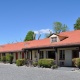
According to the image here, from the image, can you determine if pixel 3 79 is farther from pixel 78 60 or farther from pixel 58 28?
pixel 58 28

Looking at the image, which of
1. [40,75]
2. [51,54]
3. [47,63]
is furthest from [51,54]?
[40,75]

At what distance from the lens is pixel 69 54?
3369 centimetres

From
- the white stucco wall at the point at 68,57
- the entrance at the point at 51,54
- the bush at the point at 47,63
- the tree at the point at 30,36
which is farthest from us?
the tree at the point at 30,36

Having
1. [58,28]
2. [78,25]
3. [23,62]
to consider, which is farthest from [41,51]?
[58,28]

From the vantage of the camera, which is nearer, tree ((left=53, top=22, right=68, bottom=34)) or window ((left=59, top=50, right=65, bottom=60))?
window ((left=59, top=50, right=65, bottom=60))

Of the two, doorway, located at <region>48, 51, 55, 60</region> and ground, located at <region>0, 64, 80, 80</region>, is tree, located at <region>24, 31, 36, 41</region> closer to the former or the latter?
doorway, located at <region>48, 51, 55, 60</region>

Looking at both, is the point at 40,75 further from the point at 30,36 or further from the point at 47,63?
the point at 30,36

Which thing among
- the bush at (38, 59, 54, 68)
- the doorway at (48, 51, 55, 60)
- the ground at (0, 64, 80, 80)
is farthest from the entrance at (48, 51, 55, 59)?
the ground at (0, 64, 80, 80)

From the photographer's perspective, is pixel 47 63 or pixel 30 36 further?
pixel 30 36

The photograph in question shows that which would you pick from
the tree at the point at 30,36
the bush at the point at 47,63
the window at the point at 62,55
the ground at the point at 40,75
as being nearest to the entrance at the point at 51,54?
the window at the point at 62,55

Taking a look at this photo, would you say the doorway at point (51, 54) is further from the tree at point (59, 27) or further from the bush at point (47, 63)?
the tree at point (59, 27)

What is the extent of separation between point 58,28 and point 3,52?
30.0 meters

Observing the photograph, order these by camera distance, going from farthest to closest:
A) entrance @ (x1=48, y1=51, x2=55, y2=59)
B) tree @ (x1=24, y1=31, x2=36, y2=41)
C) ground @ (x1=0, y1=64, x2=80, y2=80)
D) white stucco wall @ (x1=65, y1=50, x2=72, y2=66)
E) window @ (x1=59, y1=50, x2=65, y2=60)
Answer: tree @ (x1=24, y1=31, x2=36, y2=41), entrance @ (x1=48, y1=51, x2=55, y2=59), window @ (x1=59, y1=50, x2=65, y2=60), white stucco wall @ (x1=65, y1=50, x2=72, y2=66), ground @ (x1=0, y1=64, x2=80, y2=80)

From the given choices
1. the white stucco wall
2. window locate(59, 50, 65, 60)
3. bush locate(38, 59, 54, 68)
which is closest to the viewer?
bush locate(38, 59, 54, 68)
